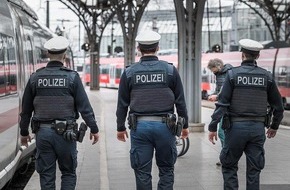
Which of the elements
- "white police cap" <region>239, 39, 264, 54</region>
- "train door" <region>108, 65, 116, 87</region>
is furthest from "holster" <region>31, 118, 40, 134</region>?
"train door" <region>108, 65, 116, 87</region>

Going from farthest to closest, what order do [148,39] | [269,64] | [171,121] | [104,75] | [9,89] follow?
[104,75] < [269,64] < [9,89] < [148,39] < [171,121]

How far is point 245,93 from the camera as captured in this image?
5.76m

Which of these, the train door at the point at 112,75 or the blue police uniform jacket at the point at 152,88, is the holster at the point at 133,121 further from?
the train door at the point at 112,75

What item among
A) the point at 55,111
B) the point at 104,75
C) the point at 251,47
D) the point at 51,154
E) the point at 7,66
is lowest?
the point at 104,75

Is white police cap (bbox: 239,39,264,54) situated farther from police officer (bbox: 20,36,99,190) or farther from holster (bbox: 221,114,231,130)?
police officer (bbox: 20,36,99,190)

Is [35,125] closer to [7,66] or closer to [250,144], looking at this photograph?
[7,66]

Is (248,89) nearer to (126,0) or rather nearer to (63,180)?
(63,180)

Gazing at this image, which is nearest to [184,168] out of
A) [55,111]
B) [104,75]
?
[55,111]

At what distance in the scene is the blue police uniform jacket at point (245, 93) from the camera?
5734mm

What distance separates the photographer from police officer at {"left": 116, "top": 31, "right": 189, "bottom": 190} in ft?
17.6

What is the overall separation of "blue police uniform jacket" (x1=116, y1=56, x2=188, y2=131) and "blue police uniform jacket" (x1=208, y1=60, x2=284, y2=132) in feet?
1.84

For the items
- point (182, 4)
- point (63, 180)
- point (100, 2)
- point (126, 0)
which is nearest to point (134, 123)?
point (63, 180)

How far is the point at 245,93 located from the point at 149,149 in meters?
Result: 1.18

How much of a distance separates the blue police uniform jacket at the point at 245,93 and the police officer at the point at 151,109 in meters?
0.57
